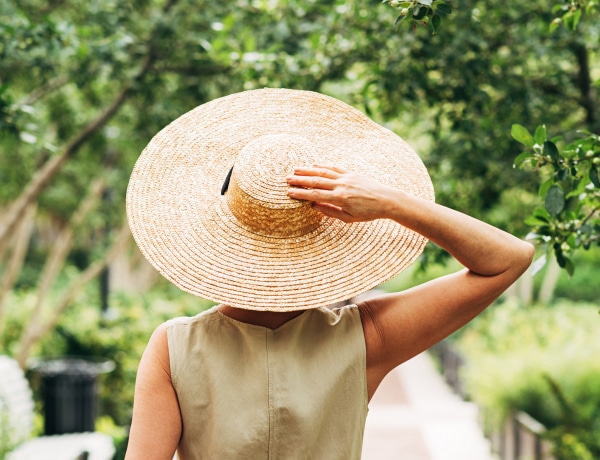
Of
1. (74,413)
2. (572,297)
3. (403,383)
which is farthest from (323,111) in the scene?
(572,297)

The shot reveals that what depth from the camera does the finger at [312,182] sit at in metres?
1.58

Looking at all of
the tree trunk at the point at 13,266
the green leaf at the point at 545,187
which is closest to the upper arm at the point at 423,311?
the green leaf at the point at 545,187

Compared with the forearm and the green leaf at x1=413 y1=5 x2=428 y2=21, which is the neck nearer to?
the forearm

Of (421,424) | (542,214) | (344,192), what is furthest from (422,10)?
(421,424)

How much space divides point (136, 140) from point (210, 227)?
5.65 m

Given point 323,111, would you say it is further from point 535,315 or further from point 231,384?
point 535,315

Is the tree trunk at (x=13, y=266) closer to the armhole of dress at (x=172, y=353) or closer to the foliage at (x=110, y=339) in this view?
the foliage at (x=110, y=339)

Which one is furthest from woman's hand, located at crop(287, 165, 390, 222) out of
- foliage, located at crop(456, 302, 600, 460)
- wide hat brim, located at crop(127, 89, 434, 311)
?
foliage, located at crop(456, 302, 600, 460)

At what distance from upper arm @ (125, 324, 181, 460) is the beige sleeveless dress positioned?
0.9 inches

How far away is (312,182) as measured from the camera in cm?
160

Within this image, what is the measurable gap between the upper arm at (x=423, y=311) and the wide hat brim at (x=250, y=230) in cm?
7

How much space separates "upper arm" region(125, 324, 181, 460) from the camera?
62.1 inches

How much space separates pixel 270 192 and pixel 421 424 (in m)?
8.53

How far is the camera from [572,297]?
61.3ft
